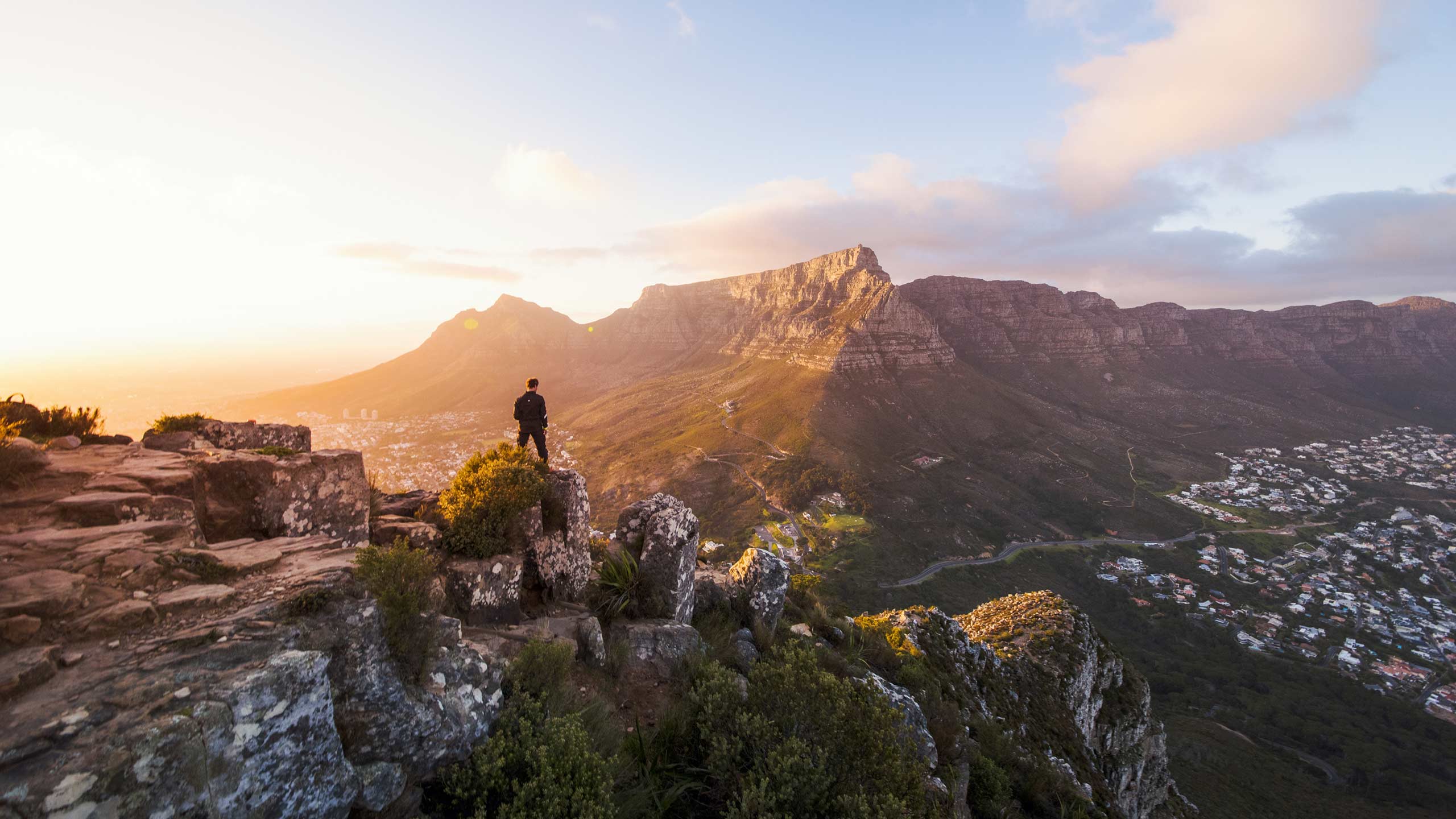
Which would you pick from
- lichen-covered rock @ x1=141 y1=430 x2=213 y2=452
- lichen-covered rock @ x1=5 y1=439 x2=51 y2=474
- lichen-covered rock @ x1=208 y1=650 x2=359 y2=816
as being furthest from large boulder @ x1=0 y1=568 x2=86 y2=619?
lichen-covered rock @ x1=141 y1=430 x2=213 y2=452

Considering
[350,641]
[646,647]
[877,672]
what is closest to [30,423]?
[350,641]

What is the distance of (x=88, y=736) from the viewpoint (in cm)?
347

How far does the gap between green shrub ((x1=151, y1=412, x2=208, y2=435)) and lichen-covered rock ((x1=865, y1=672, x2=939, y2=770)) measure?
14344 mm

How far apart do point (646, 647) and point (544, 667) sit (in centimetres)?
298

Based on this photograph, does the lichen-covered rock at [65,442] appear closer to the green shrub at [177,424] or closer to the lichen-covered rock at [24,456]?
the green shrub at [177,424]

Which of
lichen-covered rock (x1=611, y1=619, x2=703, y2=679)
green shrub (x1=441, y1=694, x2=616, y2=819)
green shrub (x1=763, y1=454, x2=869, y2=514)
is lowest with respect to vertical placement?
green shrub (x1=763, y1=454, x2=869, y2=514)

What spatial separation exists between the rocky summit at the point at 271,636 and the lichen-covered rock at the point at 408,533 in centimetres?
5

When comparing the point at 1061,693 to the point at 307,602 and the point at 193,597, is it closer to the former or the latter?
the point at 307,602

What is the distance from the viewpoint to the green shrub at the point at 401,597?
566cm

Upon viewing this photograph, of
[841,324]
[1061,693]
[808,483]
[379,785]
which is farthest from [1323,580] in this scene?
[379,785]

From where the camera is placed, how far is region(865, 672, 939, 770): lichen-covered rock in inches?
401

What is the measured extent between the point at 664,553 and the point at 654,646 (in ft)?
6.72

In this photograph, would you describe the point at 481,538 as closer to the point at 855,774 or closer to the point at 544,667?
the point at 544,667

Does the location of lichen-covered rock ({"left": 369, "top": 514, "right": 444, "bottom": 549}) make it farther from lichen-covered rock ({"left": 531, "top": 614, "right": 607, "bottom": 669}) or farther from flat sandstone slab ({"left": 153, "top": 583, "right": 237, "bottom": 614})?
flat sandstone slab ({"left": 153, "top": 583, "right": 237, "bottom": 614})
